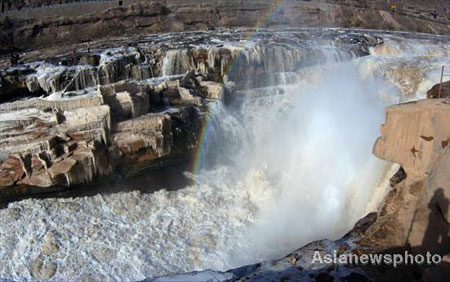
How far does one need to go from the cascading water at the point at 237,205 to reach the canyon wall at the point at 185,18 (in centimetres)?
1475

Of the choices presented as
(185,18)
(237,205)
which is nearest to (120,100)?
(237,205)

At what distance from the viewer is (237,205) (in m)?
12.8

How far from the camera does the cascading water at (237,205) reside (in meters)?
10.6

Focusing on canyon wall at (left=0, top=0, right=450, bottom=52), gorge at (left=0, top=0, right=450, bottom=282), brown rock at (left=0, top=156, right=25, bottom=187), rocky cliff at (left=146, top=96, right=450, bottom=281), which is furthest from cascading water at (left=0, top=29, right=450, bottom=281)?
canyon wall at (left=0, top=0, right=450, bottom=52)

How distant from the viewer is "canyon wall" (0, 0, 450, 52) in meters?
26.2

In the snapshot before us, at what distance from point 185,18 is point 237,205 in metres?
21.7

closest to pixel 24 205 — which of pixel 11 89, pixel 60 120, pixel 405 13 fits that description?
pixel 60 120

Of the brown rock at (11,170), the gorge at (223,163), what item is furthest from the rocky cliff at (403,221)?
the brown rock at (11,170)

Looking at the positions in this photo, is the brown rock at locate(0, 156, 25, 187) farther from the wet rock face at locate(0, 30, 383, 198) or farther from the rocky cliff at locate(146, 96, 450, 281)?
the rocky cliff at locate(146, 96, 450, 281)

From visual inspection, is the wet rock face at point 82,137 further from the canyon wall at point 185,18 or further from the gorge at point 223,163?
the canyon wall at point 185,18

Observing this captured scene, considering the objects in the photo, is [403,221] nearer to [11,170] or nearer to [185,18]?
[11,170]

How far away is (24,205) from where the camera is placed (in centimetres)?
1212

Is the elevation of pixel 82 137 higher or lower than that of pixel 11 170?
higher

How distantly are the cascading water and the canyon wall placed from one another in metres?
14.7
